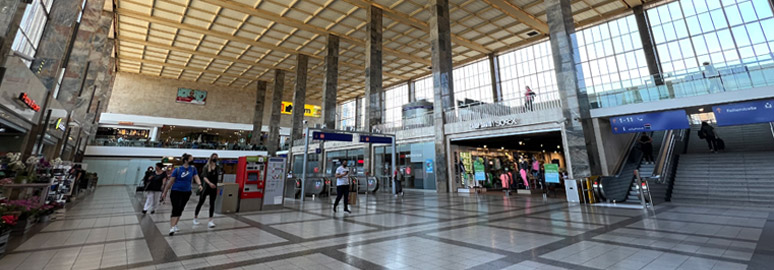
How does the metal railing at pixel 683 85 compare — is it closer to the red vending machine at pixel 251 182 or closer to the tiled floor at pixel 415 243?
the tiled floor at pixel 415 243

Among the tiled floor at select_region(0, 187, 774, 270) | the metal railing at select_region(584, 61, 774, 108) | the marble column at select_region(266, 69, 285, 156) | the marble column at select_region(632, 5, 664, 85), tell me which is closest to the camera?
the tiled floor at select_region(0, 187, 774, 270)

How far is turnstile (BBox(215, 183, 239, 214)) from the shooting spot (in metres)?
8.16

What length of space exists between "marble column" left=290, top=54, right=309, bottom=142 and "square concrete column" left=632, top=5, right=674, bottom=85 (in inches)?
1023

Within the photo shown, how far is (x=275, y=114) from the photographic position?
31.4m

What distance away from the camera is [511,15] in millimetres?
21328

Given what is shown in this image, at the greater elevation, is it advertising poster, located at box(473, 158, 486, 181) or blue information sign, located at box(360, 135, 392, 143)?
blue information sign, located at box(360, 135, 392, 143)

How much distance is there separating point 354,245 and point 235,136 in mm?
45418

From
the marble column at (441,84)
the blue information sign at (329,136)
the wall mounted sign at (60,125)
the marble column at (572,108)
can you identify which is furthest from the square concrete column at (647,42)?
the wall mounted sign at (60,125)

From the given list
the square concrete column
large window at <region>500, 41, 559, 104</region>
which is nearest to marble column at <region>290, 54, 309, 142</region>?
large window at <region>500, 41, 559, 104</region>

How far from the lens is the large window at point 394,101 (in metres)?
35.8

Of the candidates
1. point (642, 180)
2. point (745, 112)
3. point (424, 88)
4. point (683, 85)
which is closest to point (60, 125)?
point (642, 180)

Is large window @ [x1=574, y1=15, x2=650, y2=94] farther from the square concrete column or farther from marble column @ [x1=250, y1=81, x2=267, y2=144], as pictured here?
marble column @ [x1=250, y1=81, x2=267, y2=144]

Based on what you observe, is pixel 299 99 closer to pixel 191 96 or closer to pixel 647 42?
pixel 191 96

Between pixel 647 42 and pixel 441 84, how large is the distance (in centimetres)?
1439
